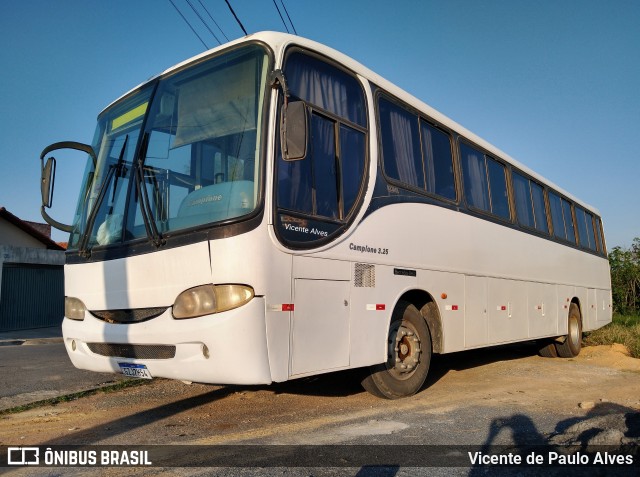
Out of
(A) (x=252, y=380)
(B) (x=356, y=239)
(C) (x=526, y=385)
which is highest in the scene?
(B) (x=356, y=239)

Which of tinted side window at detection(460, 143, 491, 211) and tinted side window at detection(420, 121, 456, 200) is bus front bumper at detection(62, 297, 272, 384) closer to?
tinted side window at detection(420, 121, 456, 200)

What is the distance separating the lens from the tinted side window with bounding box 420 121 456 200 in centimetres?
733

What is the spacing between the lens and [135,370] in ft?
16.4

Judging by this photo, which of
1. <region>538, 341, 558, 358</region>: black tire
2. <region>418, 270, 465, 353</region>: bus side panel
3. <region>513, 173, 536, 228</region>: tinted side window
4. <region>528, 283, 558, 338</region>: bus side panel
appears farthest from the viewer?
<region>538, 341, 558, 358</region>: black tire

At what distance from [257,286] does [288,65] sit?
6.73 feet

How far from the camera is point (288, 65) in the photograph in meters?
5.14

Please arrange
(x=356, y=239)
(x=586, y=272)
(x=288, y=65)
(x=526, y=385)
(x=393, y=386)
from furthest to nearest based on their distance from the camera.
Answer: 1. (x=586, y=272)
2. (x=526, y=385)
3. (x=393, y=386)
4. (x=356, y=239)
5. (x=288, y=65)

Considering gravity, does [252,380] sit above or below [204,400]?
above

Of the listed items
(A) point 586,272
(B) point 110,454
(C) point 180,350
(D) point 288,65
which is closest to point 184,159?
(D) point 288,65

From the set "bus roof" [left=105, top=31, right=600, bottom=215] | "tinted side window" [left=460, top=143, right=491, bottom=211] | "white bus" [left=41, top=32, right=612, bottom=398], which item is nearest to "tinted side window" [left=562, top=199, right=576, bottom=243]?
"bus roof" [left=105, top=31, right=600, bottom=215]

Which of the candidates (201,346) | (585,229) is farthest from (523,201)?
(201,346)

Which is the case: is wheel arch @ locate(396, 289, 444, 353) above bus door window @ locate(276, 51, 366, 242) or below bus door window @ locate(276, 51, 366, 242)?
below

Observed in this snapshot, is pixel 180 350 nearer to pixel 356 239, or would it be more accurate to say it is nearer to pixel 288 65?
pixel 356 239

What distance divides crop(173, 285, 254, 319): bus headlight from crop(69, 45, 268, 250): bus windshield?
1.79ft
